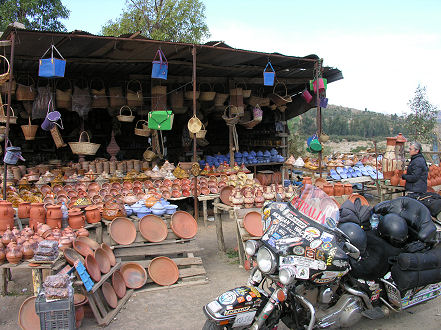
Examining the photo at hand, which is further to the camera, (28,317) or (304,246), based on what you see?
(28,317)

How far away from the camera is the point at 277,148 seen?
37.3 ft

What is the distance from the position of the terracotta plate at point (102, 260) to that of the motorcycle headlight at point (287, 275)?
215cm

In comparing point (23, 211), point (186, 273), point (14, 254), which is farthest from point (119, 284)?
point (23, 211)

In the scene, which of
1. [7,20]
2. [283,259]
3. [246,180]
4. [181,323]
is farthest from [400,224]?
[7,20]

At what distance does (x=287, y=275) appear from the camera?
2617 millimetres

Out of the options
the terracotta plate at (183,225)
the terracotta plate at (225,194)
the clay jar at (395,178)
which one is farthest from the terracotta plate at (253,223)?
the clay jar at (395,178)

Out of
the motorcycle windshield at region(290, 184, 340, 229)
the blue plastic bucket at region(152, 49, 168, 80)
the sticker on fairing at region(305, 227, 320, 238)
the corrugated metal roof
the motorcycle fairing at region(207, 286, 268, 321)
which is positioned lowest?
the motorcycle fairing at region(207, 286, 268, 321)

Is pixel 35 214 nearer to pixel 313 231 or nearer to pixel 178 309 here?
pixel 178 309

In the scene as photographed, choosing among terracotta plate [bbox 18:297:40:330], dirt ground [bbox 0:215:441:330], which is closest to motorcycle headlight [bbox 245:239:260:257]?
dirt ground [bbox 0:215:441:330]

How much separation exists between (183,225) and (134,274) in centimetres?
94

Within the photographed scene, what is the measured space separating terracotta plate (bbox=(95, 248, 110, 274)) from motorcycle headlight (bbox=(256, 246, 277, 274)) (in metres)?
1.99

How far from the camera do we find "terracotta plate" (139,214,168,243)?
16.1 ft

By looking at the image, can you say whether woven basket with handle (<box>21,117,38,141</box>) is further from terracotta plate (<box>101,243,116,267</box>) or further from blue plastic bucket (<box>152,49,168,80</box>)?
terracotta plate (<box>101,243,116,267</box>)

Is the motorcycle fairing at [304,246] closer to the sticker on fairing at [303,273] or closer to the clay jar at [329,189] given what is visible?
the sticker on fairing at [303,273]
